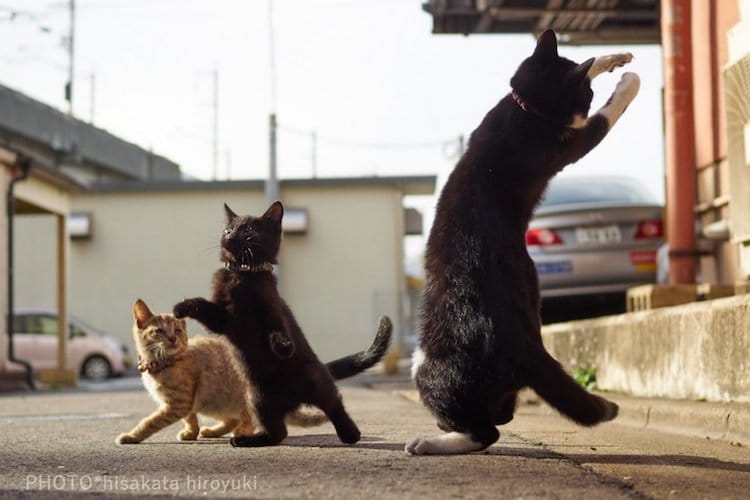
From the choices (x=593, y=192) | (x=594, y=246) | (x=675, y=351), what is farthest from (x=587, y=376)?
(x=593, y=192)

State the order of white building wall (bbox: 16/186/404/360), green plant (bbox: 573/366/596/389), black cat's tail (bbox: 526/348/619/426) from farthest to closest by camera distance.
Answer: white building wall (bbox: 16/186/404/360), green plant (bbox: 573/366/596/389), black cat's tail (bbox: 526/348/619/426)

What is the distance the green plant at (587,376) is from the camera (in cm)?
819

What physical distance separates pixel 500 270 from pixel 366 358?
125 cm

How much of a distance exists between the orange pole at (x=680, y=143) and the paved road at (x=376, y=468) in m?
3.03

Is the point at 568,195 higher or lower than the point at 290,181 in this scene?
lower

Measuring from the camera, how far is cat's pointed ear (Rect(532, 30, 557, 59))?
438 cm

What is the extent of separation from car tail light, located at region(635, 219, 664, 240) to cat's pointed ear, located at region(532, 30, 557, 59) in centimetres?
709

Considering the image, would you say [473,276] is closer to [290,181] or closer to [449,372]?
[449,372]

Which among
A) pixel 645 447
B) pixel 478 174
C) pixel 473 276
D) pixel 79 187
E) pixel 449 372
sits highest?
pixel 79 187

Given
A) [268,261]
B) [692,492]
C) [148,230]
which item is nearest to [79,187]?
[148,230]

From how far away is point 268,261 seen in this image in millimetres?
4789

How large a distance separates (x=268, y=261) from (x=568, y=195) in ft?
23.9

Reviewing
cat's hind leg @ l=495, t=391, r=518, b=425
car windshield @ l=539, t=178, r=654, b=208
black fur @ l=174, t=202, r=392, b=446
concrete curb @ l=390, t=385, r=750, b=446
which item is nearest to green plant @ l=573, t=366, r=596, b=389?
concrete curb @ l=390, t=385, r=750, b=446

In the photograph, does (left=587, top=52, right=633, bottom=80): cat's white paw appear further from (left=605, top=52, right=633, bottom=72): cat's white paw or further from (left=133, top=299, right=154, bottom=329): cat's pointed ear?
(left=133, top=299, right=154, bottom=329): cat's pointed ear
